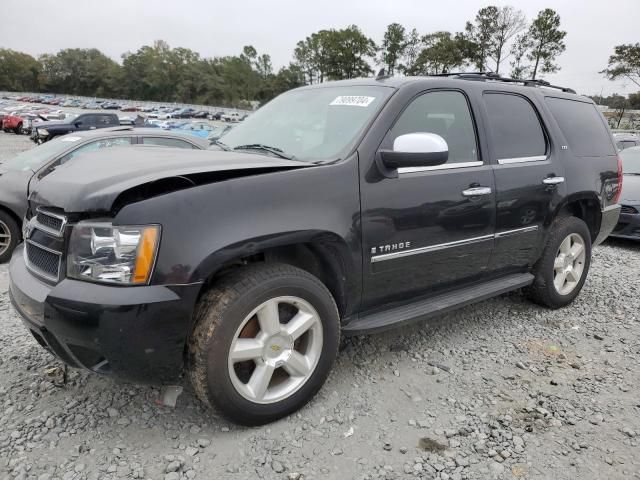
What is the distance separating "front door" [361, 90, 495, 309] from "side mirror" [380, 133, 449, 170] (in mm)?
124

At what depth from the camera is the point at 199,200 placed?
2.16 meters

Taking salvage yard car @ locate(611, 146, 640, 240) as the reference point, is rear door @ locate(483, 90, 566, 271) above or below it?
above

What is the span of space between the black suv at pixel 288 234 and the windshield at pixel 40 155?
133 inches

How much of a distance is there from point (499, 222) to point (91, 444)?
9.33 feet

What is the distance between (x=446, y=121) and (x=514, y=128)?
2.49 feet

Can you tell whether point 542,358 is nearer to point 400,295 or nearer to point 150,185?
point 400,295

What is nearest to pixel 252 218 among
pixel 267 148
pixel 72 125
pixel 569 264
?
pixel 267 148

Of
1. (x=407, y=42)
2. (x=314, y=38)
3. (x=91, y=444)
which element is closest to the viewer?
(x=91, y=444)

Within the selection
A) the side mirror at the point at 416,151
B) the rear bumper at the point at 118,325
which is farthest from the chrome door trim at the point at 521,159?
the rear bumper at the point at 118,325

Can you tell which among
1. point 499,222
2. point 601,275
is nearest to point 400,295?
point 499,222

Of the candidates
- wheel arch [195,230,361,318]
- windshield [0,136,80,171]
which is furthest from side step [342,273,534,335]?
windshield [0,136,80,171]

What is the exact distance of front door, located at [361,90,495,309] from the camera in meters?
2.75

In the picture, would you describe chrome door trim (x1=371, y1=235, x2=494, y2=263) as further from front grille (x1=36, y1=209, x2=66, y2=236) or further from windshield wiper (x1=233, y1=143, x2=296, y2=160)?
front grille (x1=36, y1=209, x2=66, y2=236)

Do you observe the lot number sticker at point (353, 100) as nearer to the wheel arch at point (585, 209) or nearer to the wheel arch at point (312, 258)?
the wheel arch at point (312, 258)
